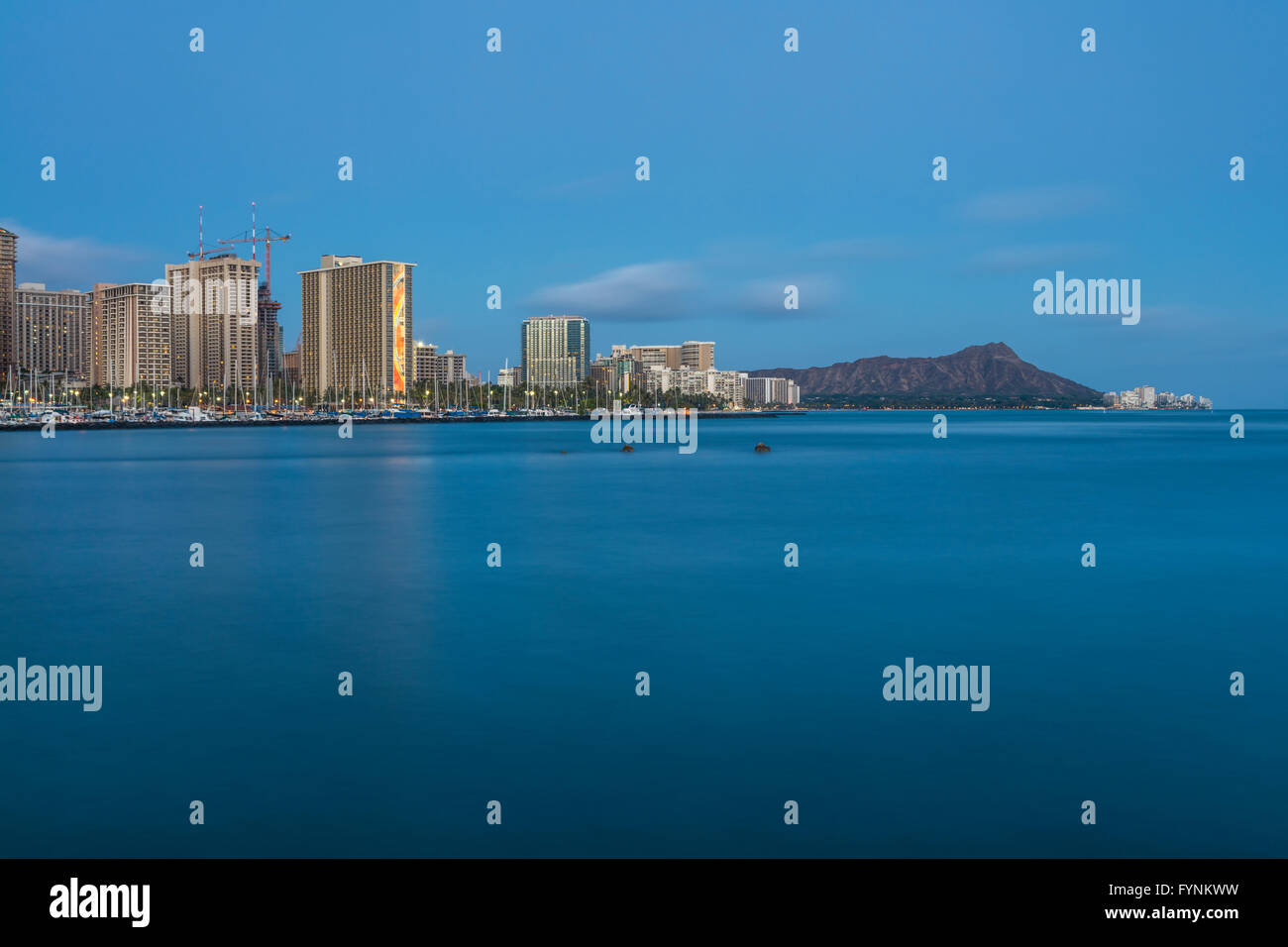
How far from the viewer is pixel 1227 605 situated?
25.3 m

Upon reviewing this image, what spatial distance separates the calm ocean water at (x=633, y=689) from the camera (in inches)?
448

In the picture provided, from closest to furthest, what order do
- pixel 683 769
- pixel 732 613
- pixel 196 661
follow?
pixel 683 769
pixel 196 661
pixel 732 613

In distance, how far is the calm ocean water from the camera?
37.3 ft

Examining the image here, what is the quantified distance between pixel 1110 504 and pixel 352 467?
52185 millimetres

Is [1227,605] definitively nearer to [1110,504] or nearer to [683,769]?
[683,769]

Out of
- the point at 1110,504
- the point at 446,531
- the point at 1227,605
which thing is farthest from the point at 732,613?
the point at 1110,504

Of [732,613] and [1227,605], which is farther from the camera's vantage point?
[1227,605]

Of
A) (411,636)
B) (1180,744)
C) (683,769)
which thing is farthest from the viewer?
(411,636)

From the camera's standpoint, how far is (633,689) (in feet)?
55.8
